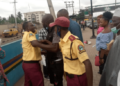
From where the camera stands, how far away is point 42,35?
7.82 feet

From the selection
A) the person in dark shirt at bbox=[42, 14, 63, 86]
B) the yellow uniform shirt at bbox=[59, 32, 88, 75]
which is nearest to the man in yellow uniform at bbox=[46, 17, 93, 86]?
the yellow uniform shirt at bbox=[59, 32, 88, 75]

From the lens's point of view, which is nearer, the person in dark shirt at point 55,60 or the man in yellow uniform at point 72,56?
the man in yellow uniform at point 72,56

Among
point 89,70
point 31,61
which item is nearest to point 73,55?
point 89,70

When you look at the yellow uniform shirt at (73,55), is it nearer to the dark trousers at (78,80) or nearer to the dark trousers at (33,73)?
the dark trousers at (78,80)

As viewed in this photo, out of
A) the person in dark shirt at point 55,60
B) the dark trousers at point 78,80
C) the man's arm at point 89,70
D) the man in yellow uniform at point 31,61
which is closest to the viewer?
the man's arm at point 89,70

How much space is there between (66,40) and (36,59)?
1.07 m

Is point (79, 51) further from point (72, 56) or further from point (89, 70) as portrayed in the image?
point (89, 70)

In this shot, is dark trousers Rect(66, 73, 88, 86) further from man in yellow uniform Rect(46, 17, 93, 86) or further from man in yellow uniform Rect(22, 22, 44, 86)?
man in yellow uniform Rect(22, 22, 44, 86)

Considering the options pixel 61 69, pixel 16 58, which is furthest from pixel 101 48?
pixel 16 58

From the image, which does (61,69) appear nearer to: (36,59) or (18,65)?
(36,59)

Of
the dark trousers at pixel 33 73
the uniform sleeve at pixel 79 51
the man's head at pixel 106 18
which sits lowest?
the dark trousers at pixel 33 73

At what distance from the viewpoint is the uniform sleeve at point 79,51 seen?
4.51ft

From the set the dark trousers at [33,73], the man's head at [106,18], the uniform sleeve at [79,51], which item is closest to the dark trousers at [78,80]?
the uniform sleeve at [79,51]

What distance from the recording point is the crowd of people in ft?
4.50
